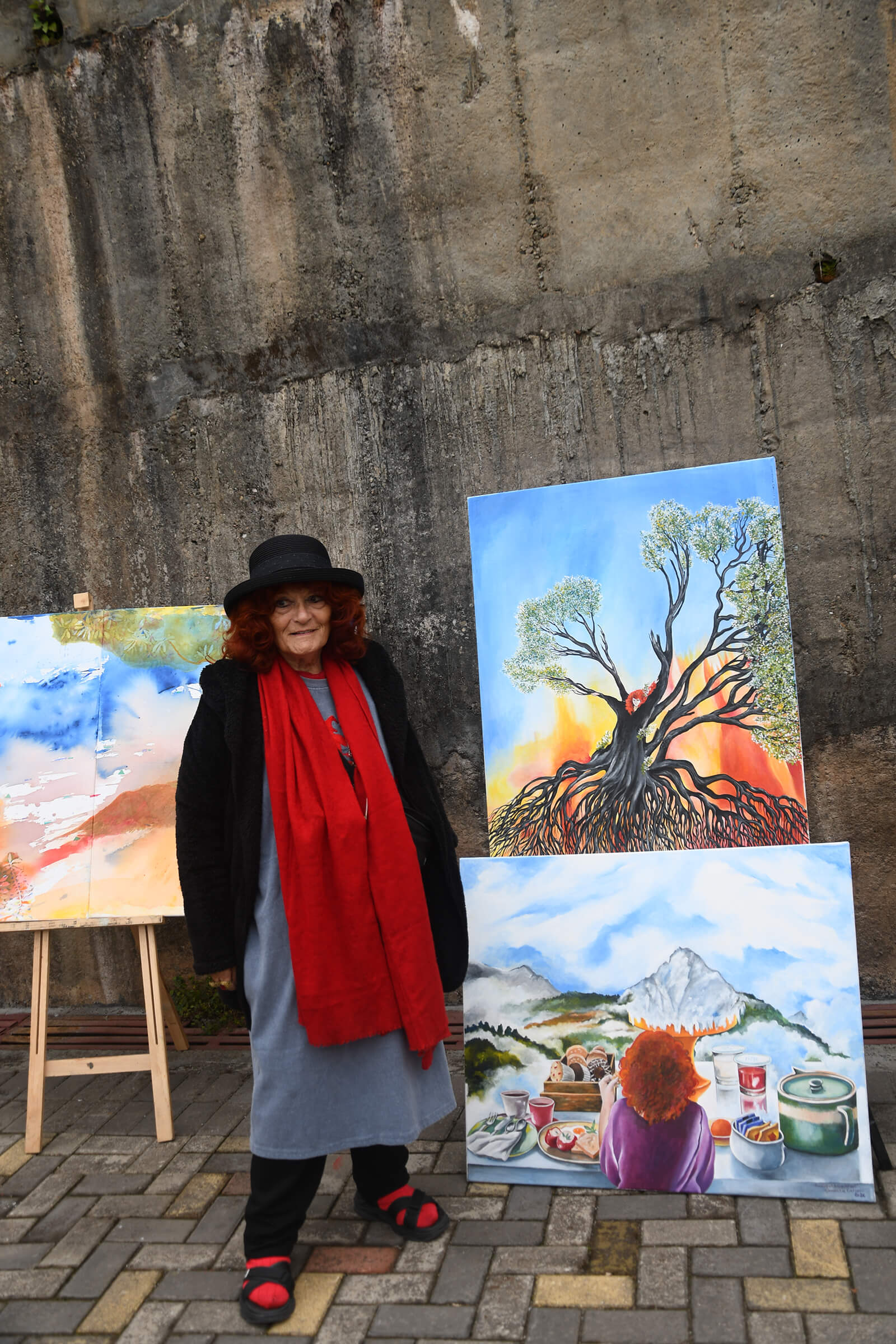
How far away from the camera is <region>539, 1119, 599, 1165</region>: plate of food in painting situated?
245 centimetres

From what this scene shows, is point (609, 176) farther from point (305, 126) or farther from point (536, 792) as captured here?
point (536, 792)

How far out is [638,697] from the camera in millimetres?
3037

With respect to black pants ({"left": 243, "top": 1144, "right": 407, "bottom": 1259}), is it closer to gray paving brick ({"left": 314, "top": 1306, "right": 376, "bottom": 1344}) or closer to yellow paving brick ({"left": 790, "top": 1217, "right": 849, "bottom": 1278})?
gray paving brick ({"left": 314, "top": 1306, "right": 376, "bottom": 1344})

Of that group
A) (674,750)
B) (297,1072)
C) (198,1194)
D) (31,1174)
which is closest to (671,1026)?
(674,750)

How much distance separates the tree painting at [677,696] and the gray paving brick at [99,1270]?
57.8 inches

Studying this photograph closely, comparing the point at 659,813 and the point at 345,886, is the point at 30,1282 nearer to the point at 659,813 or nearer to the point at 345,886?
the point at 345,886

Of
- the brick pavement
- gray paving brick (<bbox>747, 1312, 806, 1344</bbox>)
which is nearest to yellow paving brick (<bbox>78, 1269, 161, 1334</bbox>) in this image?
the brick pavement

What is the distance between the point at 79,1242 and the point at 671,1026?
1.57 m

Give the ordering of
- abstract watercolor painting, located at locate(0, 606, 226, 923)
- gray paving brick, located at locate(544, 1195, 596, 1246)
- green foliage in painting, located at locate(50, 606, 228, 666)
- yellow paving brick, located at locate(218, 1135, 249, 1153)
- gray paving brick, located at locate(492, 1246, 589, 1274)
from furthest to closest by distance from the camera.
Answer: green foliage in painting, located at locate(50, 606, 228, 666) → abstract watercolor painting, located at locate(0, 606, 226, 923) → yellow paving brick, located at locate(218, 1135, 249, 1153) → gray paving brick, located at locate(544, 1195, 596, 1246) → gray paving brick, located at locate(492, 1246, 589, 1274)

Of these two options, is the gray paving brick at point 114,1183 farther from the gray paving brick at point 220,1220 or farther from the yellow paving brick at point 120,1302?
the yellow paving brick at point 120,1302

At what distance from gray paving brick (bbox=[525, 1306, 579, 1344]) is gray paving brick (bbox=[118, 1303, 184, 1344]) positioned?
762 millimetres

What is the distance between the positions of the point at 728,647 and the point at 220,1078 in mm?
2236

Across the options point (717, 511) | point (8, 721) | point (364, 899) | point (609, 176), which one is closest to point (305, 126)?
point (609, 176)

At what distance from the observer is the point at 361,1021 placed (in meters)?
2.18
